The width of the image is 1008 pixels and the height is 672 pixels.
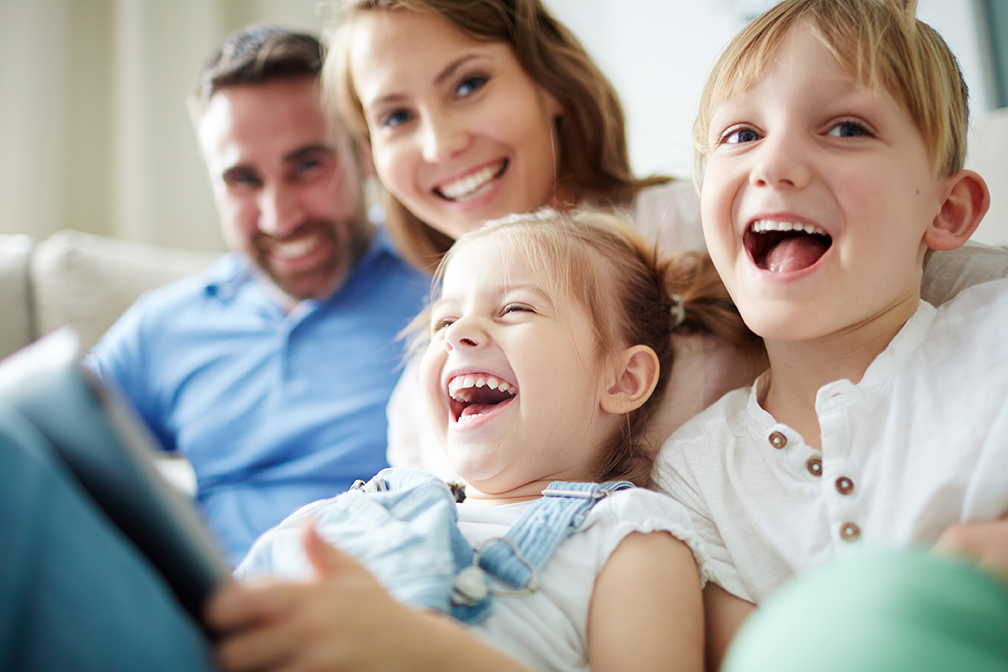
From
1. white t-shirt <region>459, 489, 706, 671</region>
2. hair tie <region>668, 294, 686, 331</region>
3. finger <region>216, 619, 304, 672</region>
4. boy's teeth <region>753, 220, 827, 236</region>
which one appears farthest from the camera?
hair tie <region>668, 294, 686, 331</region>

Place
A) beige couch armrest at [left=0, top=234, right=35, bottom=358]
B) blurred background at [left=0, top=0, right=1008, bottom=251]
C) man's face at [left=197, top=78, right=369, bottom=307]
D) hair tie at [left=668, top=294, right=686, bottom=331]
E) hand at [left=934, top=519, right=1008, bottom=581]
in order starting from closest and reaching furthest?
hand at [left=934, top=519, right=1008, bottom=581] → hair tie at [left=668, top=294, right=686, bottom=331] → man's face at [left=197, top=78, right=369, bottom=307] → beige couch armrest at [left=0, top=234, right=35, bottom=358] → blurred background at [left=0, top=0, right=1008, bottom=251]

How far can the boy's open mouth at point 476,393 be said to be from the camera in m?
0.91

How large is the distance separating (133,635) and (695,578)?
1.78 ft

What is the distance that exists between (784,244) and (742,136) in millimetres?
140

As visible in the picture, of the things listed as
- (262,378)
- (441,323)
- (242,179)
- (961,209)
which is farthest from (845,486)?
(242,179)

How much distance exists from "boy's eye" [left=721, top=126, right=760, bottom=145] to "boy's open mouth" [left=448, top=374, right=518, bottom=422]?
40cm

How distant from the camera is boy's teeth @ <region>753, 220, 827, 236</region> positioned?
0.79 m

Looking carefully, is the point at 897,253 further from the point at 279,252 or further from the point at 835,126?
the point at 279,252

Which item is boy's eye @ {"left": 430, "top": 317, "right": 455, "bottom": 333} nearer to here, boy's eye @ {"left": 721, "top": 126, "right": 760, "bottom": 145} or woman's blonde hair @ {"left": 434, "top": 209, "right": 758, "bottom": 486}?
woman's blonde hair @ {"left": 434, "top": 209, "right": 758, "bottom": 486}

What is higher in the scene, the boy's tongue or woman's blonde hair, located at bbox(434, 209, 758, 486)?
the boy's tongue

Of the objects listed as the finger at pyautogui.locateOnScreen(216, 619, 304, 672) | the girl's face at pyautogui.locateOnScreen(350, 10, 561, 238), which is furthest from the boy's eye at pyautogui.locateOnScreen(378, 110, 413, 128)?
the finger at pyautogui.locateOnScreen(216, 619, 304, 672)

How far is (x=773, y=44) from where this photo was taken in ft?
2.73

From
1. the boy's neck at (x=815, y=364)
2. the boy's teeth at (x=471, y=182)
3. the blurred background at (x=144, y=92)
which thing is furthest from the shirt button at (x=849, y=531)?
the blurred background at (x=144, y=92)

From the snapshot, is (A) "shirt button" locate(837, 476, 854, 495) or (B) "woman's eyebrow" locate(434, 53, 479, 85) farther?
(B) "woman's eyebrow" locate(434, 53, 479, 85)
